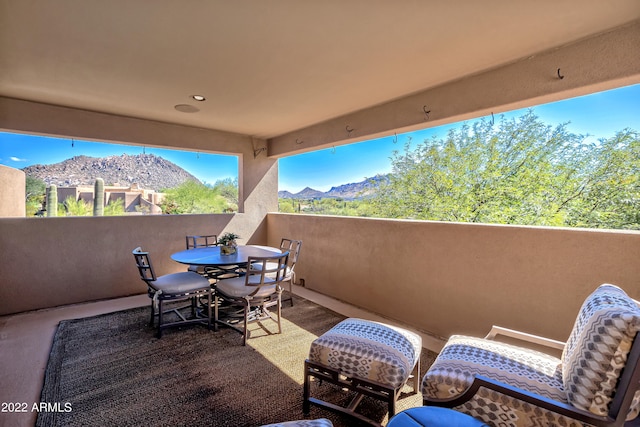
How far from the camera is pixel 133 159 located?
10.5 metres

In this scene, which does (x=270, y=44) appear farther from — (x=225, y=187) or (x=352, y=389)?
(x=225, y=187)

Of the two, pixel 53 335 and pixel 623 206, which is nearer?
pixel 53 335

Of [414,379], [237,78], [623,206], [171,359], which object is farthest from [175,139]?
[623,206]

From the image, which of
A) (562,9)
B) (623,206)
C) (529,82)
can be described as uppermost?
(562,9)

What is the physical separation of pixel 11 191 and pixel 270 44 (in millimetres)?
5861

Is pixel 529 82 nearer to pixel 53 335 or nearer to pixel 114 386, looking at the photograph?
pixel 114 386

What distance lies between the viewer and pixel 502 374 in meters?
1.45

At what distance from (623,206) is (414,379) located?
3.55 m

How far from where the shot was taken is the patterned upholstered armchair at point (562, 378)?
3.61 ft

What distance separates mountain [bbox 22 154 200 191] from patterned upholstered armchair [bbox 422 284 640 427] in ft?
33.9

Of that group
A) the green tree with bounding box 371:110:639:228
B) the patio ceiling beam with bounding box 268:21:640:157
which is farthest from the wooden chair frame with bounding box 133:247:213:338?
the green tree with bounding box 371:110:639:228

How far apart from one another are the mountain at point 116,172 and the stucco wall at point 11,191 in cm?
261

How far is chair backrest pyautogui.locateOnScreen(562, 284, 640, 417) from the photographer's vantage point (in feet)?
3.54

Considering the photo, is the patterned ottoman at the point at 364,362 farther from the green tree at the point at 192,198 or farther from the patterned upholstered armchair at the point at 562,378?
the green tree at the point at 192,198
